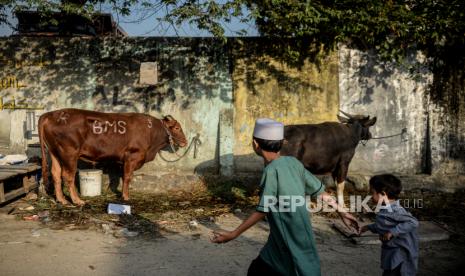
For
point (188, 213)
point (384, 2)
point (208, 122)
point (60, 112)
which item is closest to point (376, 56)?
point (384, 2)

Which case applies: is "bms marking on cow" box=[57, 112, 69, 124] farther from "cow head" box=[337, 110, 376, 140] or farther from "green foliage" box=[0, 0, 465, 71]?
"cow head" box=[337, 110, 376, 140]

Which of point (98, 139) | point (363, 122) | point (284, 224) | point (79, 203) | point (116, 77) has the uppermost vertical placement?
point (116, 77)

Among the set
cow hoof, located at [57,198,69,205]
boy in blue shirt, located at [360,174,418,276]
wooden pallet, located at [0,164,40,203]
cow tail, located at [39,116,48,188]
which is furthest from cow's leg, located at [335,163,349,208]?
wooden pallet, located at [0,164,40,203]

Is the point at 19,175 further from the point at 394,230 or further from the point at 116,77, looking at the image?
the point at 394,230

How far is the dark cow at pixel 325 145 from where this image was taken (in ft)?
23.5

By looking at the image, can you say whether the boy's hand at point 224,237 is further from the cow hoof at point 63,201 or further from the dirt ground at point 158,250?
the cow hoof at point 63,201

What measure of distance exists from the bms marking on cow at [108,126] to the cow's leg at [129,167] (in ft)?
1.76

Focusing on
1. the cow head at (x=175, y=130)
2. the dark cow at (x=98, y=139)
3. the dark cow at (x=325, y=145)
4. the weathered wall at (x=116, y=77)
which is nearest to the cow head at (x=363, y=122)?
the dark cow at (x=325, y=145)

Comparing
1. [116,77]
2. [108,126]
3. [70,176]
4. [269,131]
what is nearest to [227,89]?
[116,77]

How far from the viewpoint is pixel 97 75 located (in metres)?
8.90

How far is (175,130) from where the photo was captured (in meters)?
8.68

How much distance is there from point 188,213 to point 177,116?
260cm

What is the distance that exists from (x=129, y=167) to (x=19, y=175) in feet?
6.17

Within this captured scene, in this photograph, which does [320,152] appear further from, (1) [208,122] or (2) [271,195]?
(2) [271,195]
